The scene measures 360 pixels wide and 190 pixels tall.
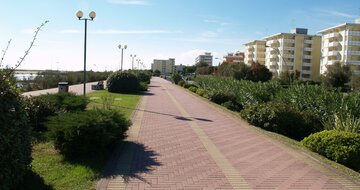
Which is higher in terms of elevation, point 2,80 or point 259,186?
point 2,80

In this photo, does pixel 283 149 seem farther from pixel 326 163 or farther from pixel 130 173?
pixel 130 173

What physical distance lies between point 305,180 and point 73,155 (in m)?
4.56

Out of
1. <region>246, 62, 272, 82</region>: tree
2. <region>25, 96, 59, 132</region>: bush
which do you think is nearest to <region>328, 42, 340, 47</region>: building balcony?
<region>246, 62, 272, 82</region>: tree

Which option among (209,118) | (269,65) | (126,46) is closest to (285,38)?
(269,65)

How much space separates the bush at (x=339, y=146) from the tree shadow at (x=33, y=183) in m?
6.20

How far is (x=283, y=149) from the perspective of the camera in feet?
32.7

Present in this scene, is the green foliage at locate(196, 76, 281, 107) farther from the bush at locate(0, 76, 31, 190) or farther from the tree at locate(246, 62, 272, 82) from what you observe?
the tree at locate(246, 62, 272, 82)

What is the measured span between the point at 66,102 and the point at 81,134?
495 cm

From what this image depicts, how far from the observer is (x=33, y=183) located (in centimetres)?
635

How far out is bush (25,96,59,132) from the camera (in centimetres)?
1138

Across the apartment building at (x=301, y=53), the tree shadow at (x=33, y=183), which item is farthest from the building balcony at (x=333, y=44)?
the tree shadow at (x=33, y=183)

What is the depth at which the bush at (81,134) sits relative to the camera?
8.10 metres

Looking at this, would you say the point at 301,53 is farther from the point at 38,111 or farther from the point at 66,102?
the point at 38,111

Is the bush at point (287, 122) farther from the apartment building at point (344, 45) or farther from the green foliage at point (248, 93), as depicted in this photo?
the apartment building at point (344, 45)
